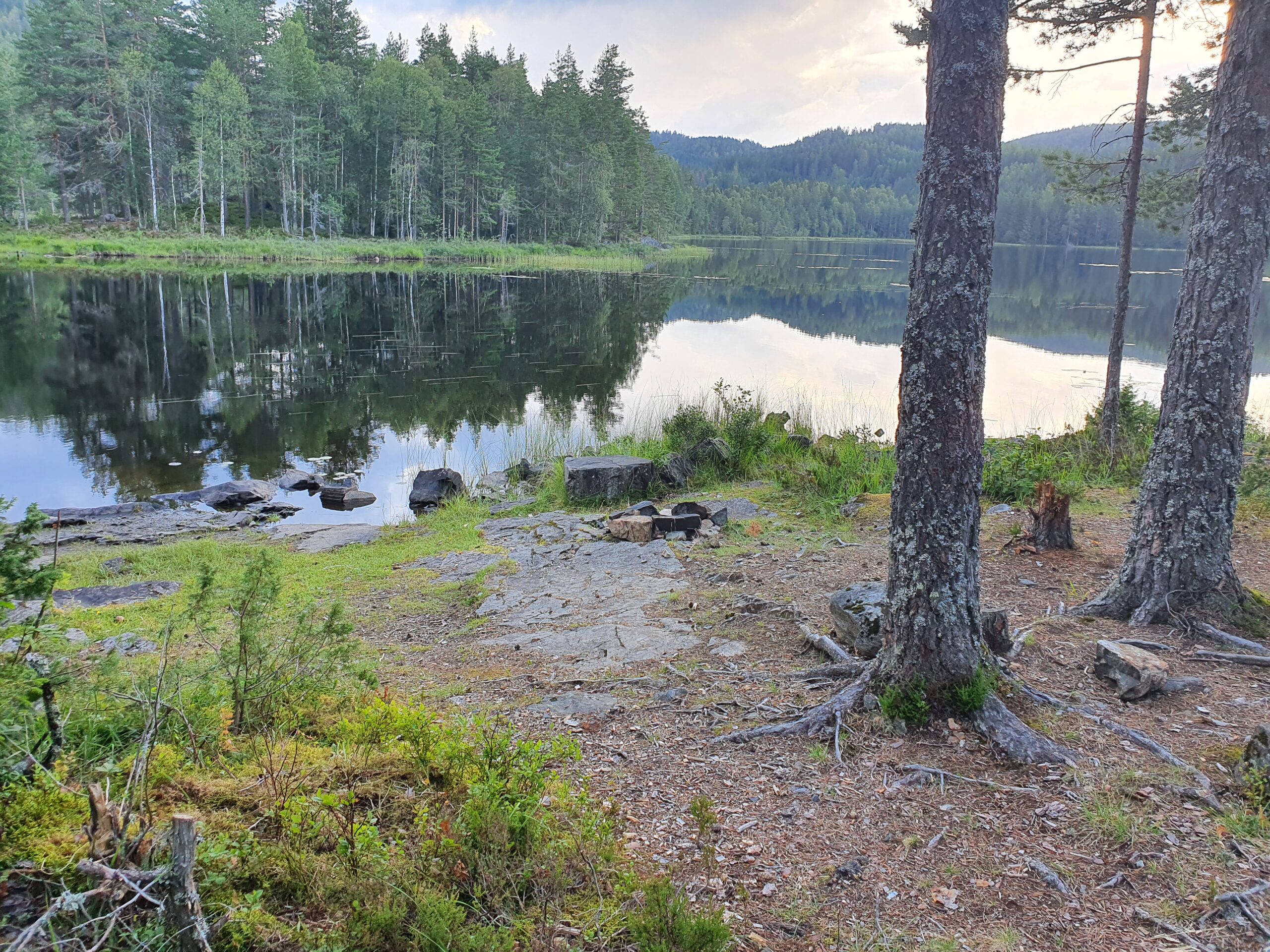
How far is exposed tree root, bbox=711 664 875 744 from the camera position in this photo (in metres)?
4.07

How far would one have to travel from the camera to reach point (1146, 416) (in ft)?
38.6

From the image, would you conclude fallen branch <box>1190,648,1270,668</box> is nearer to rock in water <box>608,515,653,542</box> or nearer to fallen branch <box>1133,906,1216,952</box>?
fallen branch <box>1133,906,1216,952</box>

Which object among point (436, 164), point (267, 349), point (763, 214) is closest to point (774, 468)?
point (267, 349)

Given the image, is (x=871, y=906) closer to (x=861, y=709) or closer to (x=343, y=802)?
(x=861, y=709)

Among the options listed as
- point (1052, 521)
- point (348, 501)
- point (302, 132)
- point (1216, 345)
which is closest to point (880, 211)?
point (302, 132)

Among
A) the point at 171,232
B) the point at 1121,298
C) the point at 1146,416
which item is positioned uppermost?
the point at 171,232

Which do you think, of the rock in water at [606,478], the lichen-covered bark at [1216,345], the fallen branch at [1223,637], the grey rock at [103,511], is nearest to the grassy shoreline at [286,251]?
the grey rock at [103,511]

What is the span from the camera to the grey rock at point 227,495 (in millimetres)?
12305

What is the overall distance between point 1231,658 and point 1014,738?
1.94m

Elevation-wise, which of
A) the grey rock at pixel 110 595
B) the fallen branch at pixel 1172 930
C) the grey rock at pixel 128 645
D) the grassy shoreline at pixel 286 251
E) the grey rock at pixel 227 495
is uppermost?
the grassy shoreline at pixel 286 251

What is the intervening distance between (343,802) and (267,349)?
24.3 metres

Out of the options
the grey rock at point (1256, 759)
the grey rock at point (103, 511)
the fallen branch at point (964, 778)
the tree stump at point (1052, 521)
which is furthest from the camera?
the grey rock at point (103, 511)

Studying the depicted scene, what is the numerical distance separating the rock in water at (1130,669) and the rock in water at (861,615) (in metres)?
1.25

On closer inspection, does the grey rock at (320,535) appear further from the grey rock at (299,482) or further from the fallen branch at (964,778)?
the fallen branch at (964,778)
